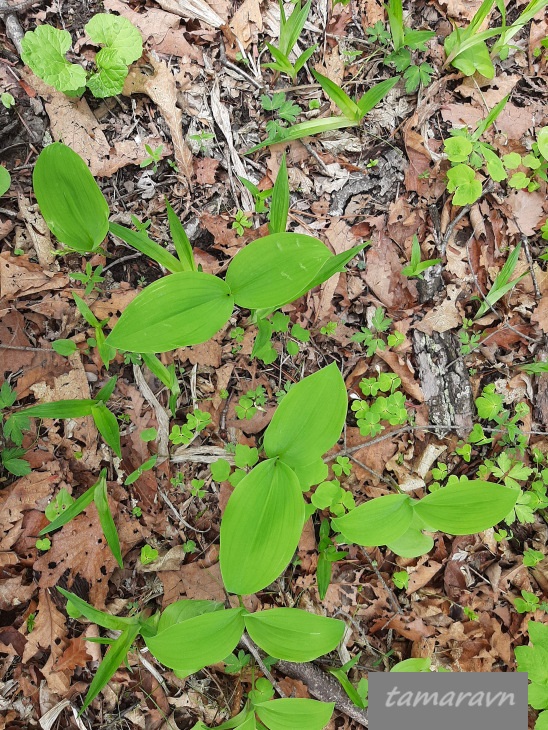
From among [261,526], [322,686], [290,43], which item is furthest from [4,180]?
[322,686]

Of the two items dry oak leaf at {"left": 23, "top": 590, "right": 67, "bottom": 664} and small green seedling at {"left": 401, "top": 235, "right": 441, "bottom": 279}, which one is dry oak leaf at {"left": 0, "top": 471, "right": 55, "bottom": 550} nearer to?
dry oak leaf at {"left": 23, "top": 590, "right": 67, "bottom": 664}

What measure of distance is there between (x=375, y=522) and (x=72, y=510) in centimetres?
89

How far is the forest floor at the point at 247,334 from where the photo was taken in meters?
1.58

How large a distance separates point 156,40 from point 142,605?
6.50 ft

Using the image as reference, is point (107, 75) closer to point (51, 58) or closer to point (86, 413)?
point (51, 58)

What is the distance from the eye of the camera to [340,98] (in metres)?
1.72

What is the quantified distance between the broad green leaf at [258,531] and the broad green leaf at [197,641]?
0.13 metres

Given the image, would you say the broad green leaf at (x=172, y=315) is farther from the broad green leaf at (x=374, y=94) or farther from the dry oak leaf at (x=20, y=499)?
the broad green leaf at (x=374, y=94)

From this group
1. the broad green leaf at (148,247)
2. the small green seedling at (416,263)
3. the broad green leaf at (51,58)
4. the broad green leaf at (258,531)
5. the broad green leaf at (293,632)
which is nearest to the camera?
the broad green leaf at (258,531)

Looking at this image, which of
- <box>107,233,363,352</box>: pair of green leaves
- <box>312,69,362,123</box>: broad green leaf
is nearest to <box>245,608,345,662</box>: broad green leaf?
<box>107,233,363,352</box>: pair of green leaves

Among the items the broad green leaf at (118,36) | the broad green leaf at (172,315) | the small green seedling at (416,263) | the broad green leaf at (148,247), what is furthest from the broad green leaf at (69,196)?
the small green seedling at (416,263)

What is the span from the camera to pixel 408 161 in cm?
187

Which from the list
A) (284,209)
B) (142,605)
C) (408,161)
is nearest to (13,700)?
(142,605)

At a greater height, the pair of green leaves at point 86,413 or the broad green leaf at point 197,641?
the pair of green leaves at point 86,413
